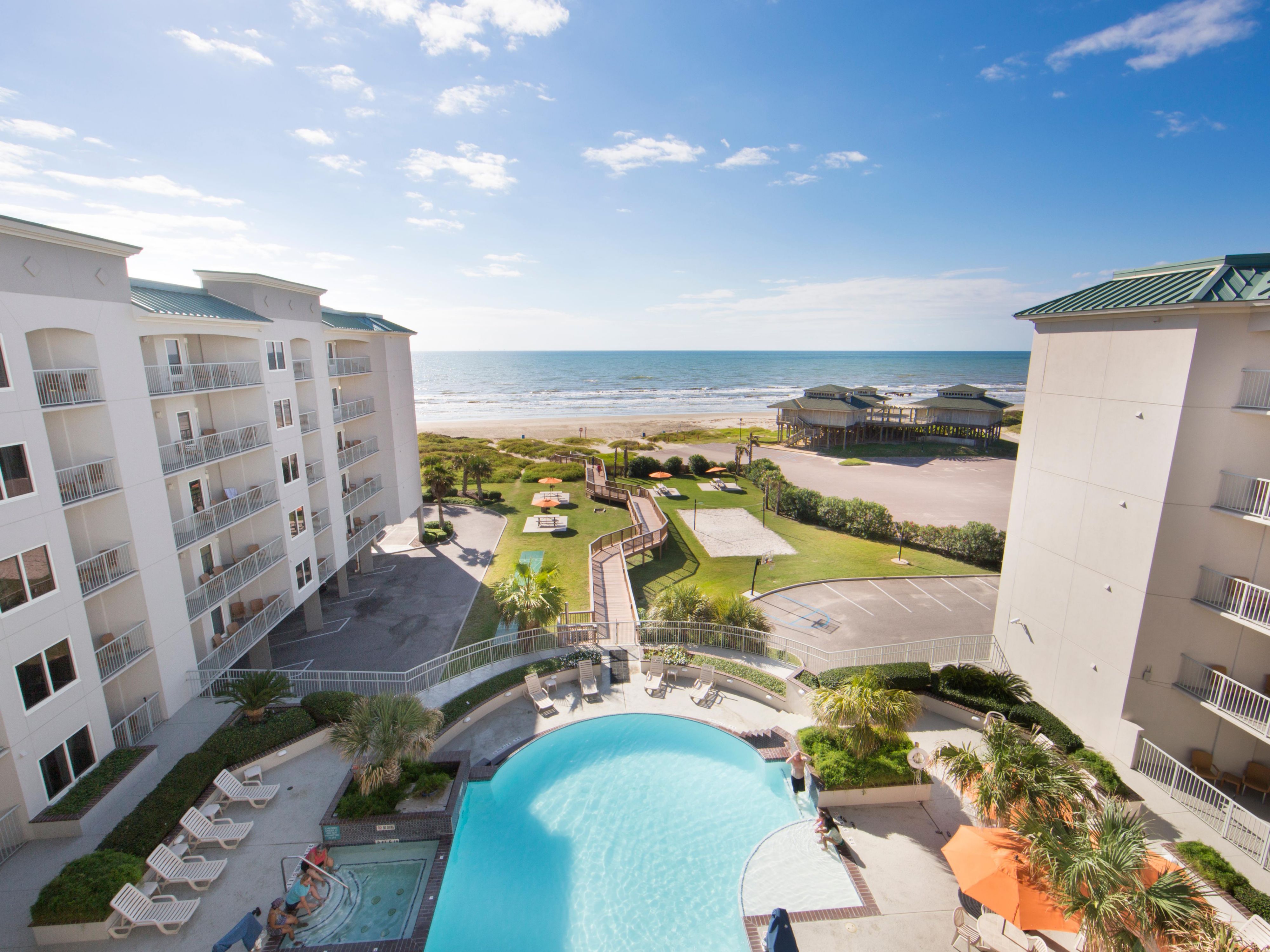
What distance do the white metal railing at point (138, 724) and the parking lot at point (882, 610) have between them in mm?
19566

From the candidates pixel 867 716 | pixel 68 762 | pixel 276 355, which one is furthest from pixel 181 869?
pixel 276 355

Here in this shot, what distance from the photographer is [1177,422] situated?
1301cm

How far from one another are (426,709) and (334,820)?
121 inches

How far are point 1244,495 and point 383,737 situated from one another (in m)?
20.2

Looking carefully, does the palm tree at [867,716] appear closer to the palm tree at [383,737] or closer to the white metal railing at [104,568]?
the palm tree at [383,737]

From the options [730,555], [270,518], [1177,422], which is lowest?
[730,555]

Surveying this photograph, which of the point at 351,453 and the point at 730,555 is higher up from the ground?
the point at 351,453

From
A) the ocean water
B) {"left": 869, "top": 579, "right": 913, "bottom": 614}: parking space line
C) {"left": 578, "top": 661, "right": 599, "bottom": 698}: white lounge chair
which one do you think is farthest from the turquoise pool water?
the ocean water

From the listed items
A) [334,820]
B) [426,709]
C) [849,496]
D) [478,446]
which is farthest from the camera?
[478,446]

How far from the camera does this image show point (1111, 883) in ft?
28.8

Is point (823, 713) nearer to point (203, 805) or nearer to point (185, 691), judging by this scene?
point (203, 805)

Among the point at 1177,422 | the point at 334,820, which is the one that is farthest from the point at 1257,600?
the point at 334,820

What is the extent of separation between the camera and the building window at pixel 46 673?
11.6m

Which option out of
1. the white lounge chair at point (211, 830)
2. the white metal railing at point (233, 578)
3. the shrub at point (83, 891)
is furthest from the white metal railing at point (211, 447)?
the shrub at point (83, 891)
